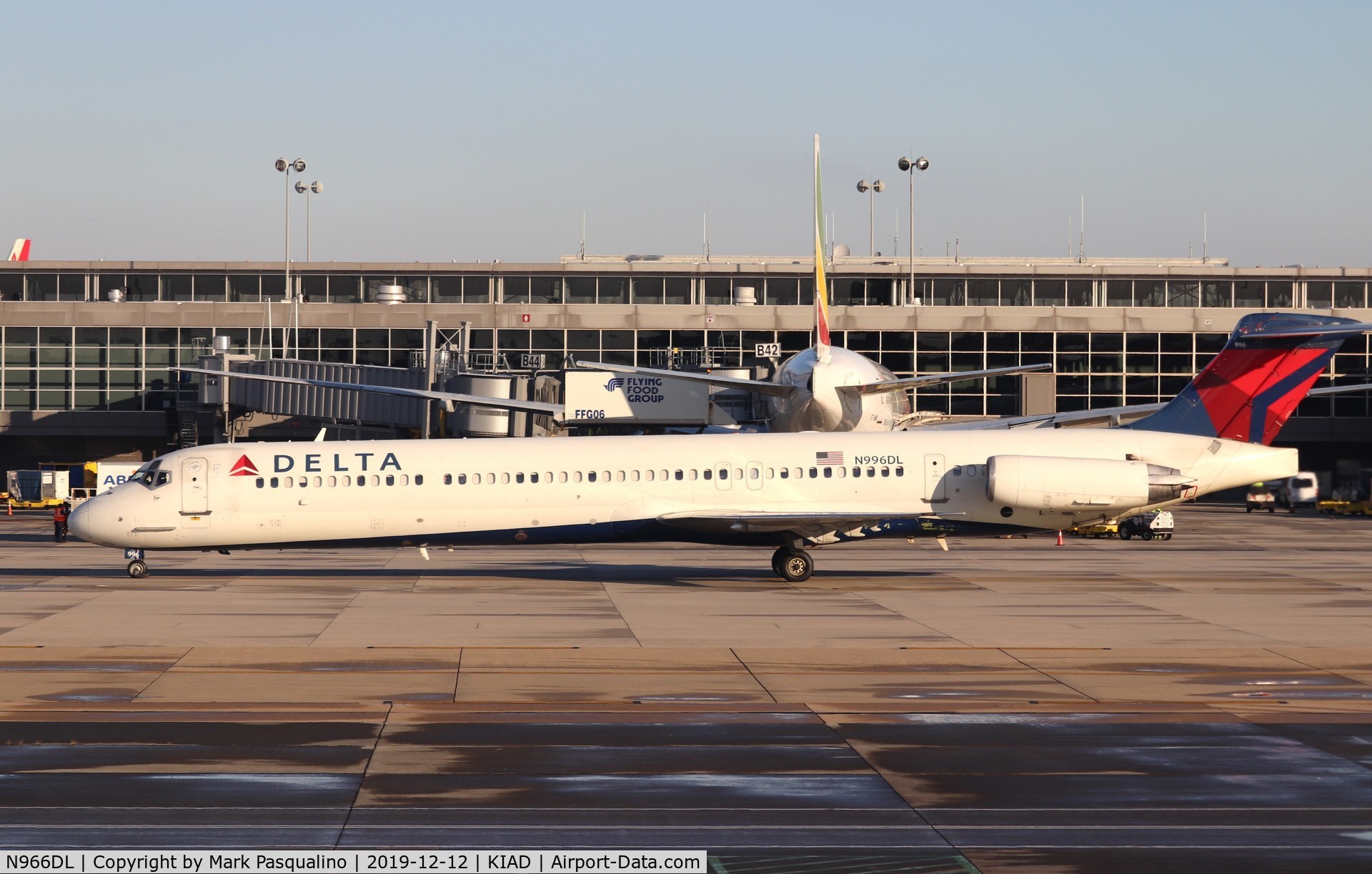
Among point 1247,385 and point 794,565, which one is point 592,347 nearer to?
point 794,565

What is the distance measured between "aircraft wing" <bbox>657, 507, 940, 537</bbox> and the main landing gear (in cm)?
83

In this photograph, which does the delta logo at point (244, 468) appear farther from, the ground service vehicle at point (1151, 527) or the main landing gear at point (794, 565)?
the ground service vehicle at point (1151, 527)

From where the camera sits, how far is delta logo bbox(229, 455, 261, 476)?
29906 mm

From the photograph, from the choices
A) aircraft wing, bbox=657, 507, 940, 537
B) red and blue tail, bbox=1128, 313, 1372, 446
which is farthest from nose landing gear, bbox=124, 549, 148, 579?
red and blue tail, bbox=1128, 313, 1372, 446

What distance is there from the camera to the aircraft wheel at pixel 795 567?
1214 inches

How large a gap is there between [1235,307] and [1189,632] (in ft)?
202

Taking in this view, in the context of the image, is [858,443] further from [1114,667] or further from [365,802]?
[365,802]

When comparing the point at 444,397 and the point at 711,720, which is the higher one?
the point at 444,397

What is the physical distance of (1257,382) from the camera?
3105cm

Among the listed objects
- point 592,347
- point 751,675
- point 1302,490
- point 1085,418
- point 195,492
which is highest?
point 592,347

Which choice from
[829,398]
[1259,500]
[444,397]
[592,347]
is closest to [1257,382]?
[829,398]

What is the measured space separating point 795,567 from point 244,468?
1225 centimetres

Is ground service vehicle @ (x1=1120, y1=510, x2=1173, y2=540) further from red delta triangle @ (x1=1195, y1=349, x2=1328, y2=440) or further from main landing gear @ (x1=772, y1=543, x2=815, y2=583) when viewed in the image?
main landing gear @ (x1=772, y1=543, x2=815, y2=583)

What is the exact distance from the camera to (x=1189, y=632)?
22453mm
